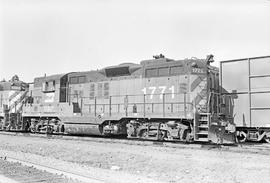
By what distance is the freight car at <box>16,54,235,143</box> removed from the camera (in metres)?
12.5

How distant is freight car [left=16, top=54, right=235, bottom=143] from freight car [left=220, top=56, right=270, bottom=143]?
0.52 metres

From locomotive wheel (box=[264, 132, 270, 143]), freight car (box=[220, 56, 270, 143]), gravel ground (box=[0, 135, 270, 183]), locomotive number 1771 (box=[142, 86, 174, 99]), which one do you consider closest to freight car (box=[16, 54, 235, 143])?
locomotive number 1771 (box=[142, 86, 174, 99])

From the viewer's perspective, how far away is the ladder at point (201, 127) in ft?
38.9

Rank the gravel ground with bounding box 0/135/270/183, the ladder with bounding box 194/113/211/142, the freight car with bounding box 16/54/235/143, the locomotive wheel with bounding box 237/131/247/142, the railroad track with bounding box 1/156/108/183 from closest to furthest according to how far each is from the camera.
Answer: the railroad track with bounding box 1/156/108/183 → the gravel ground with bounding box 0/135/270/183 → the ladder with bounding box 194/113/211/142 → the freight car with bounding box 16/54/235/143 → the locomotive wheel with bounding box 237/131/247/142

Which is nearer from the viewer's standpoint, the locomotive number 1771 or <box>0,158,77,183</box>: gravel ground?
<box>0,158,77,183</box>: gravel ground

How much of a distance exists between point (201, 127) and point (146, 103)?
114 inches

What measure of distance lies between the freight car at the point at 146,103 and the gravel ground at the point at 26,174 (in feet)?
20.8

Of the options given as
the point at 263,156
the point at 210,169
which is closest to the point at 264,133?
the point at 263,156

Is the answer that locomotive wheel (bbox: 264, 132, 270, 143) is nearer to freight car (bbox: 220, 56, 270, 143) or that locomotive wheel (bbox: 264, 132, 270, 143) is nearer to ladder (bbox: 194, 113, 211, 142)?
freight car (bbox: 220, 56, 270, 143)

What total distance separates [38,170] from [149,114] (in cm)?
661

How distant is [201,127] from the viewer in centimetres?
1199

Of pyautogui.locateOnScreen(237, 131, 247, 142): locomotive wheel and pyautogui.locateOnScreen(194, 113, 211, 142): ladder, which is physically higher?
pyautogui.locateOnScreen(194, 113, 211, 142): ladder

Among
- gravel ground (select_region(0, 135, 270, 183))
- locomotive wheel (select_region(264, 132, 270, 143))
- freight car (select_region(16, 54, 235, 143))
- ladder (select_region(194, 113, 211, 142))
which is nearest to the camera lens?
gravel ground (select_region(0, 135, 270, 183))

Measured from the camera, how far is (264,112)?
12.0 m
